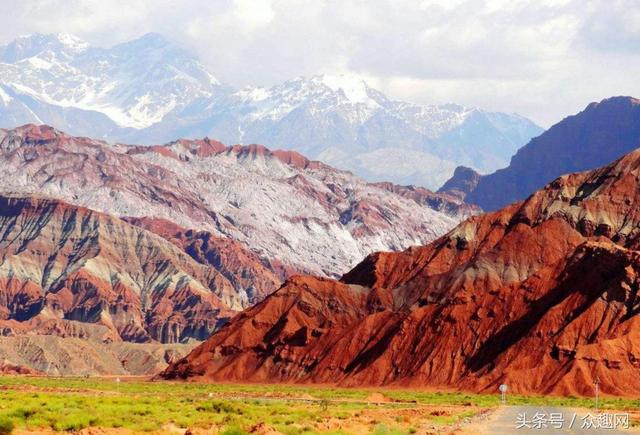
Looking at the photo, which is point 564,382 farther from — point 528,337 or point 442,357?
point 442,357

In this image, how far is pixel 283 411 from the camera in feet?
A: 225

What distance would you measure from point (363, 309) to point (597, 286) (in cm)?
5394

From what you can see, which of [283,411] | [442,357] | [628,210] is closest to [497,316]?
[442,357]

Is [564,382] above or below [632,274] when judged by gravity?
below

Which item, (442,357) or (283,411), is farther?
(442,357)

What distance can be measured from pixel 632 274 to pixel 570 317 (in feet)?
29.9

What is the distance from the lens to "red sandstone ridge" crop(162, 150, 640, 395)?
445 ft

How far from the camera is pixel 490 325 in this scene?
156250 mm

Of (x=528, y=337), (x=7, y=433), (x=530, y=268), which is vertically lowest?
(x=7, y=433)

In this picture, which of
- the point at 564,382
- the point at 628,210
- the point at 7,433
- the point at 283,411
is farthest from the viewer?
the point at 628,210

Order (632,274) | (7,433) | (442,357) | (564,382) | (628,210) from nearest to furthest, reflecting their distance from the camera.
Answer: (7,433), (564,382), (632,274), (442,357), (628,210)

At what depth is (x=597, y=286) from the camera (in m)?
148

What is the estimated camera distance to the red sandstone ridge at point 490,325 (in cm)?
13562

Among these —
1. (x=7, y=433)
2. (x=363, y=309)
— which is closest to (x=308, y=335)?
(x=363, y=309)
